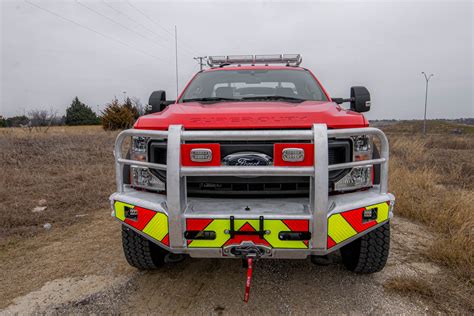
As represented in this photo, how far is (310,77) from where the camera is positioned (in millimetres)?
3746

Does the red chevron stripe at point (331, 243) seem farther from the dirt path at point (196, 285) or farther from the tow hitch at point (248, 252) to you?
the dirt path at point (196, 285)

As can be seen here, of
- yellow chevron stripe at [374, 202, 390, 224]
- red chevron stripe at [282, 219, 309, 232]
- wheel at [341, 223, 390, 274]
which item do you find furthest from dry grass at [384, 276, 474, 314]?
red chevron stripe at [282, 219, 309, 232]

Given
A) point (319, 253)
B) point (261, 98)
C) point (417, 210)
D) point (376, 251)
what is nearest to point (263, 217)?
point (319, 253)

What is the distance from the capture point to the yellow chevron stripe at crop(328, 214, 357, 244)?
1.93 meters

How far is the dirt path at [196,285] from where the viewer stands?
2.25 meters

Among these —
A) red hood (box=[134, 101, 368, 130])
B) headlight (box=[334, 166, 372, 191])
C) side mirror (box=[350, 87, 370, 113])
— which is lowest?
headlight (box=[334, 166, 372, 191])

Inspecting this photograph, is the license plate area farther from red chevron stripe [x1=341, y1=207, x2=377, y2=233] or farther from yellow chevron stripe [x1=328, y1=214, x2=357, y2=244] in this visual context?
red chevron stripe [x1=341, y1=207, x2=377, y2=233]

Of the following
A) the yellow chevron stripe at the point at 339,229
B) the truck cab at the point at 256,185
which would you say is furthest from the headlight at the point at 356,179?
the yellow chevron stripe at the point at 339,229

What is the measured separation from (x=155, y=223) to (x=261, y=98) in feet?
5.19

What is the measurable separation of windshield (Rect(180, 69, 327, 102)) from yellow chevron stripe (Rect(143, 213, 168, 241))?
4.65 feet

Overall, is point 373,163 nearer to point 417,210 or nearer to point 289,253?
point 289,253

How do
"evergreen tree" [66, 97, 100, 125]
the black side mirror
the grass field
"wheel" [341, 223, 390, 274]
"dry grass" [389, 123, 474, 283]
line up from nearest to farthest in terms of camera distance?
1. "wheel" [341, 223, 390, 274]
2. "dry grass" [389, 123, 474, 283]
3. the grass field
4. the black side mirror
5. "evergreen tree" [66, 97, 100, 125]

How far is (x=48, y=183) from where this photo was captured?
20.1 ft

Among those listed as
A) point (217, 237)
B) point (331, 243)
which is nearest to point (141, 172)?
point (217, 237)
